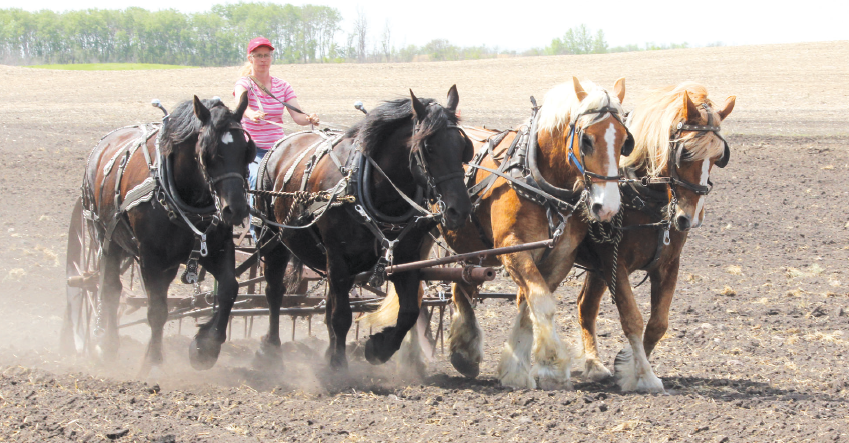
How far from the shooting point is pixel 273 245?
5.70 metres

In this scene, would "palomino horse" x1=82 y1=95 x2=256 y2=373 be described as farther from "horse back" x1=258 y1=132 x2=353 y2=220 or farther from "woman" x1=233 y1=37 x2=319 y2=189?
"woman" x1=233 y1=37 x2=319 y2=189

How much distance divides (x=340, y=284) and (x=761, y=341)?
11.0 ft

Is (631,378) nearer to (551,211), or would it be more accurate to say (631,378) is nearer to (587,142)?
(551,211)

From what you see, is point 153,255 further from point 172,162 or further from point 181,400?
point 181,400

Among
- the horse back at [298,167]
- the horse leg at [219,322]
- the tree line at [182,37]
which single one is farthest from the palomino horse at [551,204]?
the tree line at [182,37]

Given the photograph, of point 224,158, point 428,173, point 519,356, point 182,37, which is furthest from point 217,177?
point 182,37

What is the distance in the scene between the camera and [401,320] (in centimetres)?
492

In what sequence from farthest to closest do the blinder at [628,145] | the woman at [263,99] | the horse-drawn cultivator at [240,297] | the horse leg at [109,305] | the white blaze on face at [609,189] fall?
the woman at [263,99] → the horse leg at [109,305] → the horse-drawn cultivator at [240,297] → the blinder at [628,145] → the white blaze on face at [609,189]

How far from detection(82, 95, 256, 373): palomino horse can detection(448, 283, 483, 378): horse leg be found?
5.25 ft

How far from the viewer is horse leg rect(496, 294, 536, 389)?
4898mm

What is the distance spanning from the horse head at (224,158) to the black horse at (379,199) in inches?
24.2

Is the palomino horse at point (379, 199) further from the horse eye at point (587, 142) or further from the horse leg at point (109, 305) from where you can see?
the horse leg at point (109, 305)

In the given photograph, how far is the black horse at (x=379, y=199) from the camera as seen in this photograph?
14.4 ft

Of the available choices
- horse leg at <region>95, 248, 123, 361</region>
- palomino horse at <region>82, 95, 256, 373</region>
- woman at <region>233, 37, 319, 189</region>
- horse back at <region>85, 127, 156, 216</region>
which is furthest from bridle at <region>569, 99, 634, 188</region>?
horse leg at <region>95, 248, 123, 361</region>
